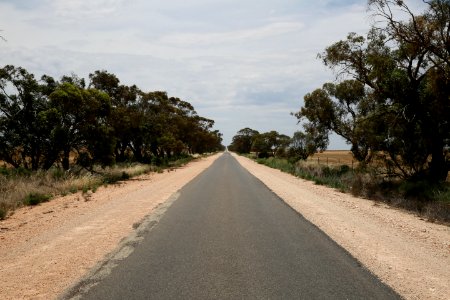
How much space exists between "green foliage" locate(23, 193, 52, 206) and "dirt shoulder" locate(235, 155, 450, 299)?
31.1 ft

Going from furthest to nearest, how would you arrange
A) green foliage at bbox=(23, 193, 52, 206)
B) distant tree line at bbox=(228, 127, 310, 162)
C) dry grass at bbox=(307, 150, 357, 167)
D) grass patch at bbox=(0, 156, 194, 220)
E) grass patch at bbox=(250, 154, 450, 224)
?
1. distant tree line at bbox=(228, 127, 310, 162)
2. dry grass at bbox=(307, 150, 357, 167)
3. green foliage at bbox=(23, 193, 52, 206)
4. grass patch at bbox=(0, 156, 194, 220)
5. grass patch at bbox=(250, 154, 450, 224)

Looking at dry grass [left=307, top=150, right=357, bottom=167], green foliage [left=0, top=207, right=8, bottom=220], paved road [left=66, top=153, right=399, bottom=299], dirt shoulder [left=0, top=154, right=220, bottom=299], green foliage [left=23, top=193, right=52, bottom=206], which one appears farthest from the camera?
dry grass [left=307, top=150, right=357, bottom=167]

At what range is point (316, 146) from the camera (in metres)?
42.8

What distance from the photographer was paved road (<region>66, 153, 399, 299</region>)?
557 cm

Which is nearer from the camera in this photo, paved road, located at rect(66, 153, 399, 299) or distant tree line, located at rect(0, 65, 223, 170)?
paved road, located at rect(66, 153, 399, 299)

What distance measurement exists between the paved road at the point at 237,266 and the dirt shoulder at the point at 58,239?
2.38 ft

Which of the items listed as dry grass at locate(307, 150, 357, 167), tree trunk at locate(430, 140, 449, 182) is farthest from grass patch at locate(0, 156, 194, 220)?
dry grass at locate(307, 150, 357, 167)

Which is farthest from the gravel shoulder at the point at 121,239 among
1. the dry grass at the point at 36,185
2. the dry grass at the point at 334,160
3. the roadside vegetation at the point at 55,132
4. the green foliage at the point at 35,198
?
the dry grass at the point at 334,160

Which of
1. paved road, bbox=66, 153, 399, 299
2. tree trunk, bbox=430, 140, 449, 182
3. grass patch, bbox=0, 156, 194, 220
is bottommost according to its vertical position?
paved road, bbox=66, 153, 399, 299

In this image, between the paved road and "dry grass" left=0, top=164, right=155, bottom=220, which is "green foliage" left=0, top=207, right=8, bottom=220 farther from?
the paved road

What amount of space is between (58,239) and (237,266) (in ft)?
→ 14.7

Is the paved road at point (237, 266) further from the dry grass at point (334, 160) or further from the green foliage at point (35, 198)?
the dry grass at point (334, 160)

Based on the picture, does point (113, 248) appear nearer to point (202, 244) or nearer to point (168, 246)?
point (168, 246)

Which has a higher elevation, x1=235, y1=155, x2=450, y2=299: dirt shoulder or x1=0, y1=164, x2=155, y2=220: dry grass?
x1=0, y1=164, x2=155, y2=220: dry grass
